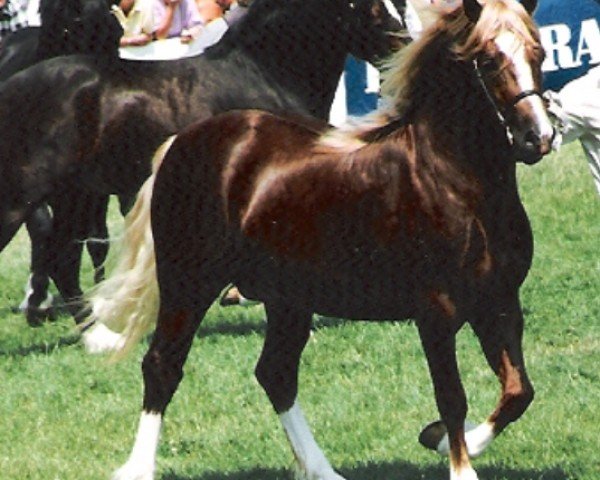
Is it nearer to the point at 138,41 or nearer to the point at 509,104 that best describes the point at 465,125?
the point at 509,104

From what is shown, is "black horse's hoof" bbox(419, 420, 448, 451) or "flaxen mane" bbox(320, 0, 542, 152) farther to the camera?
"black horse's hoof" bbox(419, 420, 448, 451)

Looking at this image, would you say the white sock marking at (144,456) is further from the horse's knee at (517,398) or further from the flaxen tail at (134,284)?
the horse's knee at (517,398)

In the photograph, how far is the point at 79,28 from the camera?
34.8 feet

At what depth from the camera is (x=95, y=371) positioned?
31.4 ft

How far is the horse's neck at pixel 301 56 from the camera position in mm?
9609

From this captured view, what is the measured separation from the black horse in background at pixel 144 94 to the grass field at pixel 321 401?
1.04 metres

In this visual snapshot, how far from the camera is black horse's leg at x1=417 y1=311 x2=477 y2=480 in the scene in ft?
21.3

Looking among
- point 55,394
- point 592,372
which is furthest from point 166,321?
point 592,372

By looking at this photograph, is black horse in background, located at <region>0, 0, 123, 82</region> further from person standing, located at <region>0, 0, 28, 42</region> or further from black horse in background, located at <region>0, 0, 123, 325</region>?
person standing, located at <region>0, 0, 28, 42</region>

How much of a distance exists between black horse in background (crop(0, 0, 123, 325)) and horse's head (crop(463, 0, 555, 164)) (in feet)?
13.4

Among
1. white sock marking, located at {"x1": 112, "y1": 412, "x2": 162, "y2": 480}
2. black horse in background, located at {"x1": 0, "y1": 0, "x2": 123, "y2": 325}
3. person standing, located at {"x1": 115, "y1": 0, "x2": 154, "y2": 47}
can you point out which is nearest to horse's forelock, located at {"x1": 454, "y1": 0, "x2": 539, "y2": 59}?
white sock marking, located at {"x1": 112, "y1": 412, "x2": 162, "y2": 480}

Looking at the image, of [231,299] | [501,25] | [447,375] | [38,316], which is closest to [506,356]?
[447,375]

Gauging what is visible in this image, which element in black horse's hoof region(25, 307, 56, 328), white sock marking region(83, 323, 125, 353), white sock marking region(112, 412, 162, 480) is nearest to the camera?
white sock marking region(112, 412, 162, 480)

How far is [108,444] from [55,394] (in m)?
1.11
